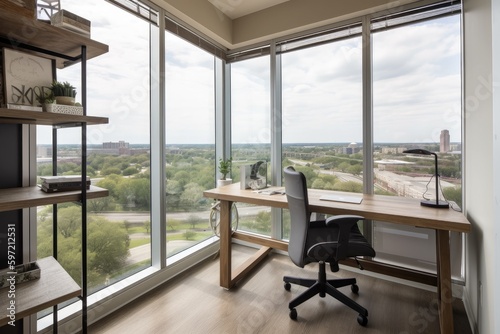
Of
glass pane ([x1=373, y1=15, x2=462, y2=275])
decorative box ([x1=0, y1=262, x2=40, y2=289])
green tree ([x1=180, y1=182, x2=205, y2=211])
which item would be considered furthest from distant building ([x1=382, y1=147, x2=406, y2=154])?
decorative box ([x1=0, y1=262, x2=40, y2=289])

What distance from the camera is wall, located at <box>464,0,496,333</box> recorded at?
1.32m

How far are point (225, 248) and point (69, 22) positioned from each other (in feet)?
6.39

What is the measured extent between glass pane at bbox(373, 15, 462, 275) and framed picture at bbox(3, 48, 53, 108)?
2592 millimetres

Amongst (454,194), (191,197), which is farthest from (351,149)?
(191,197)

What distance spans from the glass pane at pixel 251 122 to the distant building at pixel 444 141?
169cm

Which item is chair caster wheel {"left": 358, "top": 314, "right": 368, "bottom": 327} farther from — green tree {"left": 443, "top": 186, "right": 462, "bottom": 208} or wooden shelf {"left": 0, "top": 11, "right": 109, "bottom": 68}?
wooden shelf {"left": 0, "top": 11, "right": 109, "bottom": 68}

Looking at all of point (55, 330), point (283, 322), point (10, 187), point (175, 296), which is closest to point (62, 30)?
point (10, 187)

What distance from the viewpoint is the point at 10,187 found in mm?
1418

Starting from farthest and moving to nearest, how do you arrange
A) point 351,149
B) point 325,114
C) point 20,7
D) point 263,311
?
point 325,114 < point 351,149 < point 263,311 < point 20,7

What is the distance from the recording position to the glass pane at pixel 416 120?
7.07 feet

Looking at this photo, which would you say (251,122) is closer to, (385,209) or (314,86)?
(314,86)

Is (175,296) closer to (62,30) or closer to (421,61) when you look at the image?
(62,30)

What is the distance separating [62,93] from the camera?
1.29 metres

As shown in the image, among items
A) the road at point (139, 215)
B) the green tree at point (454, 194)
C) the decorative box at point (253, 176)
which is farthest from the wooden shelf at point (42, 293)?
the green tree at point (454, 194)
